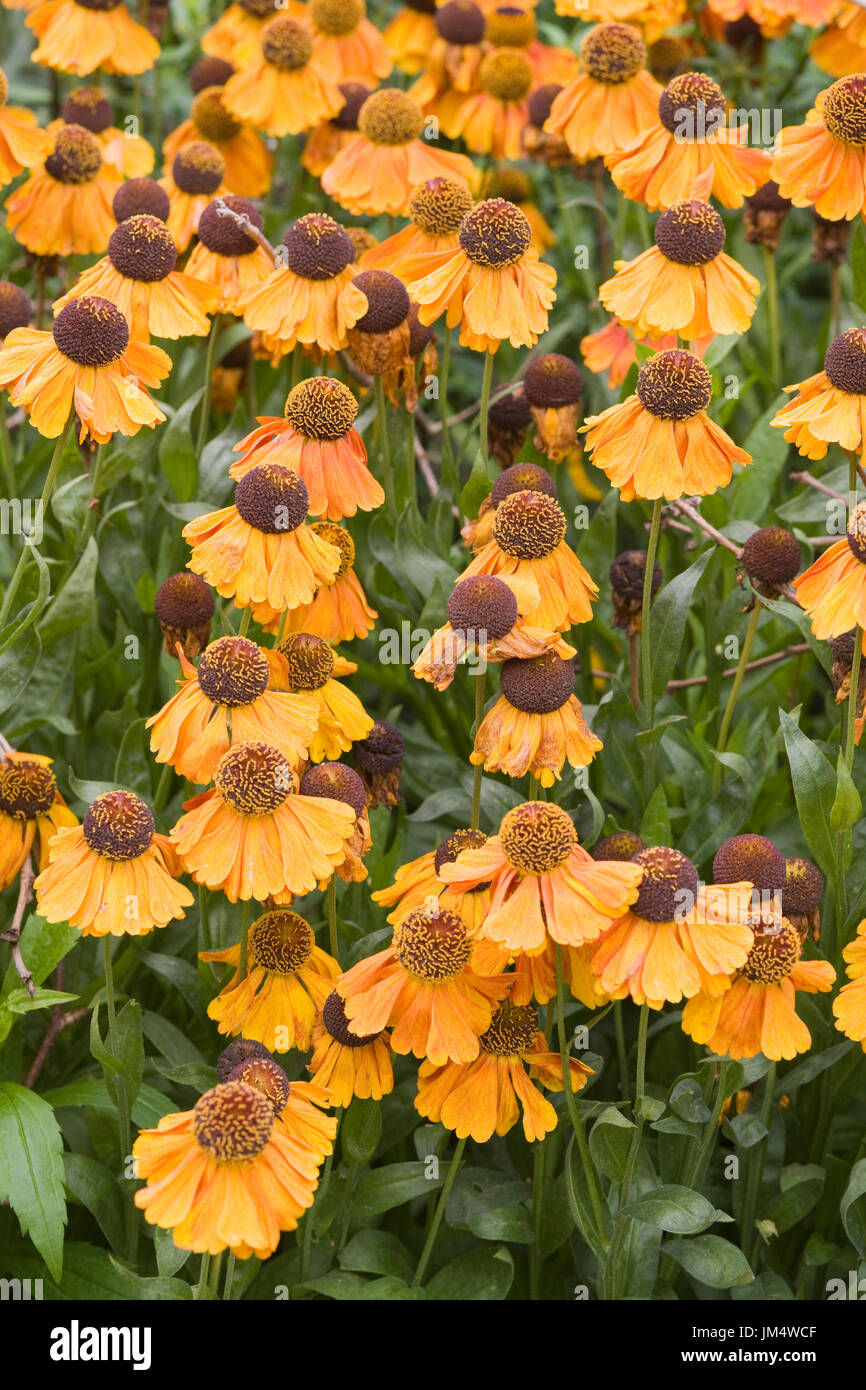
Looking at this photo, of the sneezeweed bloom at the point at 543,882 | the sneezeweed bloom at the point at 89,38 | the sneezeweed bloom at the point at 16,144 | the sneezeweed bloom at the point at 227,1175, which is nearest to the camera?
the sneezeweed bloom at the point at 227,1175

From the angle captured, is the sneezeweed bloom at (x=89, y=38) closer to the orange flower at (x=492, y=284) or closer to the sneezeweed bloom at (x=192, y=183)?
the sneezeweed bloom at (x=192, y=183)

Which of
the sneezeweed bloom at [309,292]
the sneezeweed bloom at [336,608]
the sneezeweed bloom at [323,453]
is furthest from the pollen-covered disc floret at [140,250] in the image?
the sneezeweed bloom at [336,608]

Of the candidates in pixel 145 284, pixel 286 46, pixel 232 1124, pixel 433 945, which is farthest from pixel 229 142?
pixel 232 1124

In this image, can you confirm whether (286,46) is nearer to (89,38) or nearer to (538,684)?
(89,38)

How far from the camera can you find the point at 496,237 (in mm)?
1688

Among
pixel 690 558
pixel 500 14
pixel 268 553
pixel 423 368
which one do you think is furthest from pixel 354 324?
pixel 500 14

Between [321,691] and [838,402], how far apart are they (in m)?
0.59

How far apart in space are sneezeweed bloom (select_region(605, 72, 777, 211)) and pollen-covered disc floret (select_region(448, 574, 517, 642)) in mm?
701

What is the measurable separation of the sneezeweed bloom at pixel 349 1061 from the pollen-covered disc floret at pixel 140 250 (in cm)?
86

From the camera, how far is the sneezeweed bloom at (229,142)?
96.3 inches

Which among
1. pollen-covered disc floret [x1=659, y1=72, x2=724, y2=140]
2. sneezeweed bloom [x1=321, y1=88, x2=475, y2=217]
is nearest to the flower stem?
pollen-covered disc floret [x1=659, y1=72, x2=724, y2=140]

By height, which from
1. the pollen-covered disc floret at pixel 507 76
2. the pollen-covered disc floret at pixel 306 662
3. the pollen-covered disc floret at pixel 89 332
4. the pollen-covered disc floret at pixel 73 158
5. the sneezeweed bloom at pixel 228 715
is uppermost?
the pollen-covered disc floret at pixel 507 76

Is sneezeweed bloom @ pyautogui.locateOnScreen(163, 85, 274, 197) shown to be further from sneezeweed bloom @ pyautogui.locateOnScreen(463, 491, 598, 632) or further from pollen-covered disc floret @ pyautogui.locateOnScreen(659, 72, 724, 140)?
sneezeweed bloom @ pyautogui.locateOnScreen(463, 491, 598, 632)
